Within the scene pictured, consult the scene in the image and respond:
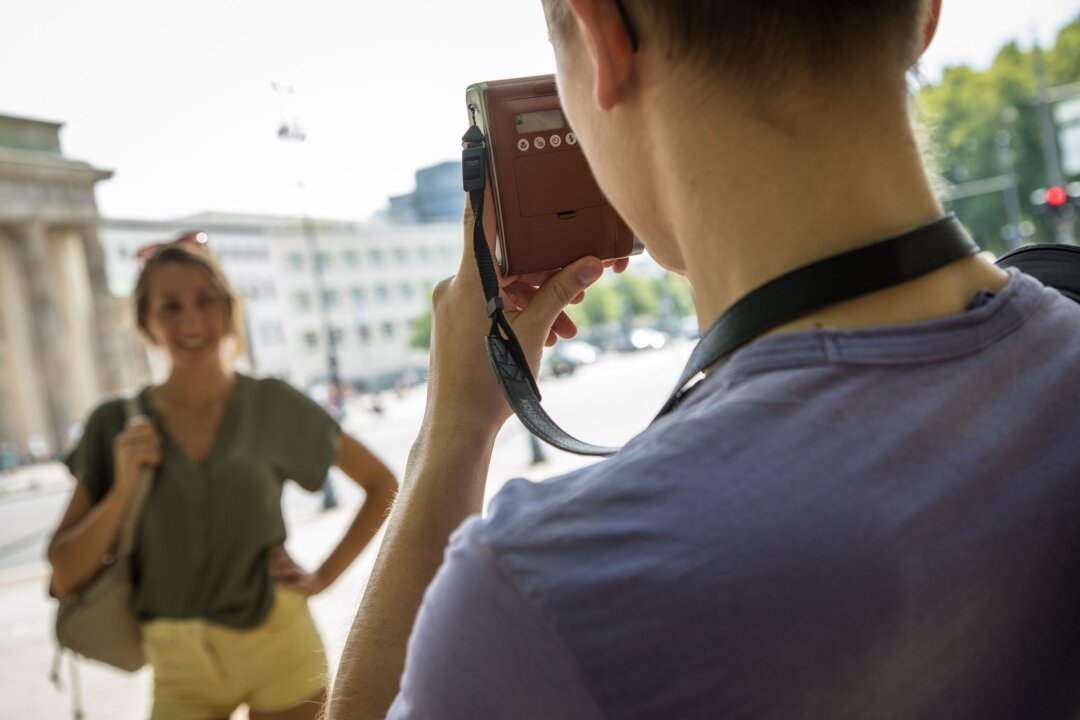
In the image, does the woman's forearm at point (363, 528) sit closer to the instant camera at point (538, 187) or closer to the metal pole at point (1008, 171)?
the instant camera at point (538, 187)

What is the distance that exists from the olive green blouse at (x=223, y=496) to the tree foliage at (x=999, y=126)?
31.6 metres

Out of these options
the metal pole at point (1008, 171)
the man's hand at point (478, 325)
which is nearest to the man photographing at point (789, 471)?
the man's hand at point (478, 325)

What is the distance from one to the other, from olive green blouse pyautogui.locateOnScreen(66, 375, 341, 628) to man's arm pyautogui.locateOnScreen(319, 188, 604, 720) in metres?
1.78

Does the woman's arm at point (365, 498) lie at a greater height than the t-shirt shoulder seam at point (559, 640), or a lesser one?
lesser

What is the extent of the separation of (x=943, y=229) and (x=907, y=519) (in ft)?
0.63

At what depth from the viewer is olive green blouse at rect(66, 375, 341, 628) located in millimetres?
2451

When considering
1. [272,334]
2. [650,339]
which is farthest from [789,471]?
[272,334]

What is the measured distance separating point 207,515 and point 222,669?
0.39 meters

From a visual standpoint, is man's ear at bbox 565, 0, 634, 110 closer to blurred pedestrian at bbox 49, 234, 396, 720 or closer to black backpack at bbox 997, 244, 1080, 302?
black backpack at bbox 997, 244, 1080, 302

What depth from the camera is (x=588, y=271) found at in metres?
0.96

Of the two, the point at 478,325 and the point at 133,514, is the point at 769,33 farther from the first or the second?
the point at 133,514

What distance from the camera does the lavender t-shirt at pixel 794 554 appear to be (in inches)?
19.6

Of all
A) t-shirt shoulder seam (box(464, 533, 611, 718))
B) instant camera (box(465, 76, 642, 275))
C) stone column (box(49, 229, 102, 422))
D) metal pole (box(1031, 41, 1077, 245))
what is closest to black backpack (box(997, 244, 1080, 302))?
instant camera (box(465, 76, 642, 275))

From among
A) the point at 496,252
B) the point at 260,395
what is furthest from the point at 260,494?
the point at 496,252
